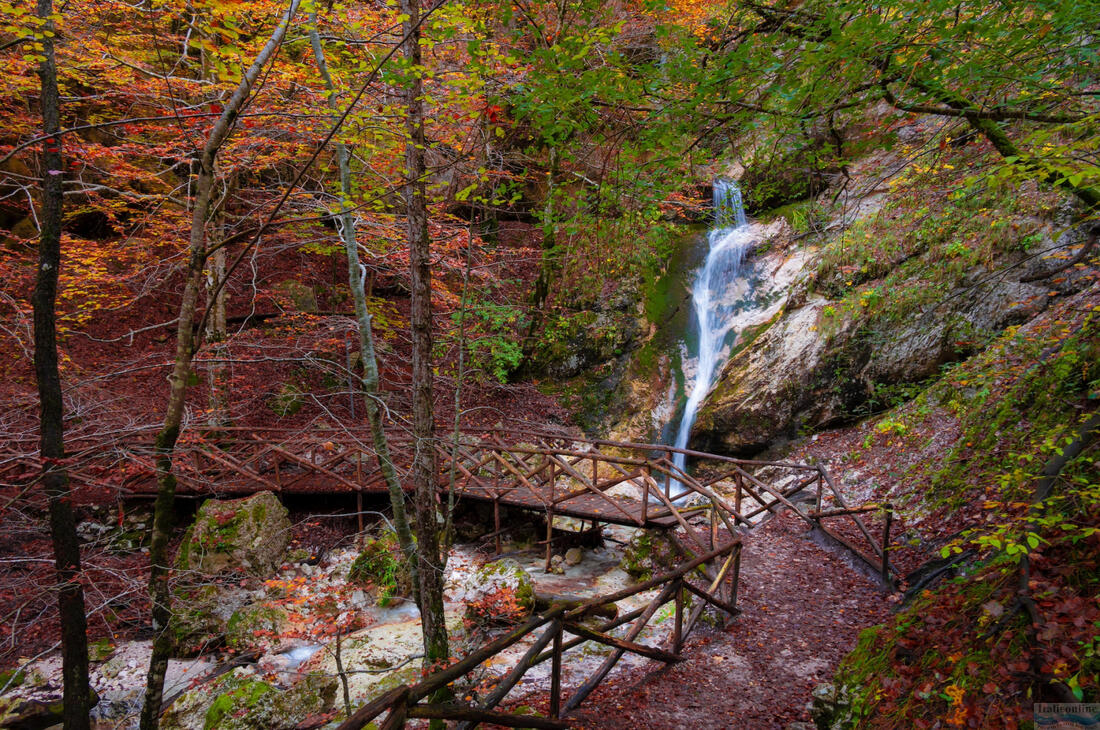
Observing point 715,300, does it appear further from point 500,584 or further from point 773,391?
point 500,584

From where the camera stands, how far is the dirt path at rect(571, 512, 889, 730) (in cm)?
378

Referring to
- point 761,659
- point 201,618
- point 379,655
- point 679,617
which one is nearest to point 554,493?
point 379,655

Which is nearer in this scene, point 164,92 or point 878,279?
point 164,92

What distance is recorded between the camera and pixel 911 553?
18.5 ft

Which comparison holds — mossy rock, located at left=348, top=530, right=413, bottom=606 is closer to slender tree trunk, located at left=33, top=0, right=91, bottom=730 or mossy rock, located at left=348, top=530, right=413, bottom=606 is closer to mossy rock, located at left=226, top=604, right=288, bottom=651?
mossy rock, located at left=226, top=604, right=288, bottom=651

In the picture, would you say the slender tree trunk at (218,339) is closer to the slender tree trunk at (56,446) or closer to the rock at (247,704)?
the slender tree trunk at (56,446)

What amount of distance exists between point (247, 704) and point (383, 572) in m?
2.73

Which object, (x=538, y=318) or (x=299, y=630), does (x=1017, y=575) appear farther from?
(x=538, y=318)

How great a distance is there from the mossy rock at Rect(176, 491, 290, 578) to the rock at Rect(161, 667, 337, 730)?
2194mm

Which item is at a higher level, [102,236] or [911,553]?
[102,236]

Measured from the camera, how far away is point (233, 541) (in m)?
7.83

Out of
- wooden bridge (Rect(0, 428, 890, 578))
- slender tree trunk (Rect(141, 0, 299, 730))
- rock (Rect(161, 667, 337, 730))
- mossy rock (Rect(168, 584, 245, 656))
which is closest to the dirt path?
wooden bridge (Rect(0, 428, 890, 578))

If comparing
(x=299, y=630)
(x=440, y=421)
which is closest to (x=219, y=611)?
→ (x=299, y=630)

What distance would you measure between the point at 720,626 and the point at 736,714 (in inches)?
56.1
